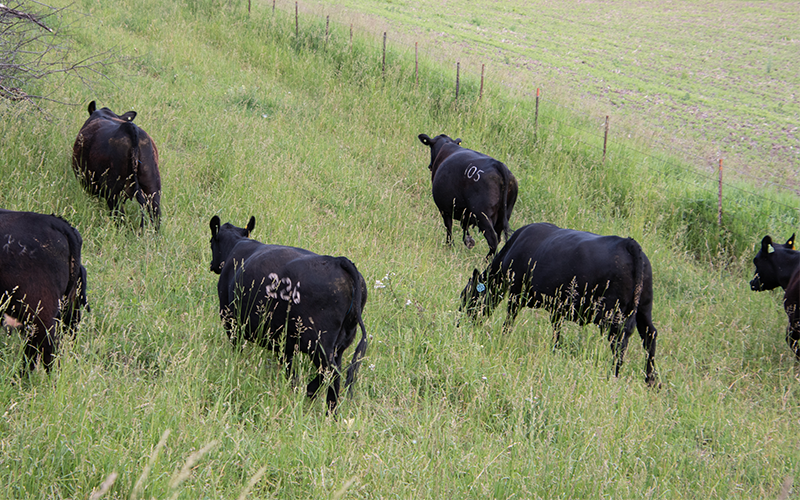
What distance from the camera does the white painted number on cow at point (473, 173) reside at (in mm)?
7949

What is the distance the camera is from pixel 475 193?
799 centimetres

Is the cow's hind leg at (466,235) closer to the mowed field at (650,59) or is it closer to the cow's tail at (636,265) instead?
the cow's tail at (636,265)

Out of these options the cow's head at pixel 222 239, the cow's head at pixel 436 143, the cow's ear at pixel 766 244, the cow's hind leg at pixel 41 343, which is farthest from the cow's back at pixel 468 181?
the cow's hind leg at pixel 41 343

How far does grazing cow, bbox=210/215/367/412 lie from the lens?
407cm

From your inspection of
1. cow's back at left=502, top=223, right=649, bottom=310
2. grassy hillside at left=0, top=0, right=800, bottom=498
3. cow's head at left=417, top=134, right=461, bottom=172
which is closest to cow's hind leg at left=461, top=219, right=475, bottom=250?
grassy hillside at left=0, top=0, right=800, bottom=498

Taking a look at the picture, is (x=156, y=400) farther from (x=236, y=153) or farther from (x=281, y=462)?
(x=236, y=153)

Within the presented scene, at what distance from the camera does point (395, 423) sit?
12.7 ft

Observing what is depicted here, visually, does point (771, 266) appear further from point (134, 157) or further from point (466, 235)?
point (134, 157)

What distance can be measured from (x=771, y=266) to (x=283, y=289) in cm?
626

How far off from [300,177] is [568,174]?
188 inches

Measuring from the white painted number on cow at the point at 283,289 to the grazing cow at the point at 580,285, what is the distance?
6.86 feet

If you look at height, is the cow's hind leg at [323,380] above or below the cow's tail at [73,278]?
below

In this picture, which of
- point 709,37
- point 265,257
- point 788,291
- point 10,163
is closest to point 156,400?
point 265,257

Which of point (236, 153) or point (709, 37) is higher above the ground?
point (709, 37)
